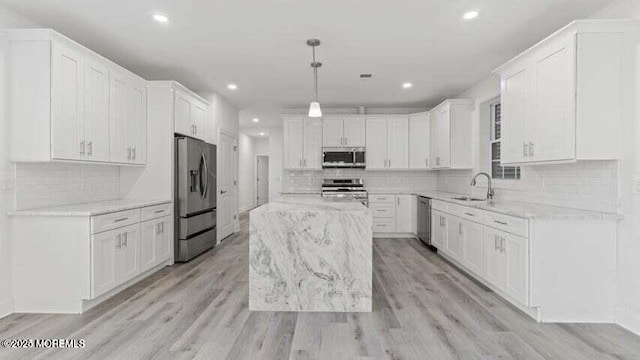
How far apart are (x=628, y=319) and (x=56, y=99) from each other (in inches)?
196

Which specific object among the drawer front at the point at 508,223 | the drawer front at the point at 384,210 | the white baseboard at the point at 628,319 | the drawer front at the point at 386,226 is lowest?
the white baseboard at the point at 628,319

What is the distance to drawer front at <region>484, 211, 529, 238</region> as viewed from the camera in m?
2.87

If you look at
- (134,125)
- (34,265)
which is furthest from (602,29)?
(34,265)

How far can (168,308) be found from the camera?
306 centimetres

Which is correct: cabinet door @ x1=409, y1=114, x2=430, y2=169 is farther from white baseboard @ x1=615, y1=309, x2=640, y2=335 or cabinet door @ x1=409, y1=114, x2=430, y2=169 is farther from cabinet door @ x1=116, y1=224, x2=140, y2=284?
cabinet door @ x1=116, y1=224, x2=140, y2=284

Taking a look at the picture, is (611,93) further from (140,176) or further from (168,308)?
(140,176)

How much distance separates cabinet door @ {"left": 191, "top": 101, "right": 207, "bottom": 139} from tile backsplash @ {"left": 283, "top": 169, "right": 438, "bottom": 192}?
207 centimetres

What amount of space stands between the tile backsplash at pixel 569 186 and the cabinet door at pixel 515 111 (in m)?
0.40

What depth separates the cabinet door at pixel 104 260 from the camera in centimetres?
300

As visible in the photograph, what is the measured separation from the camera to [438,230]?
5.11 m

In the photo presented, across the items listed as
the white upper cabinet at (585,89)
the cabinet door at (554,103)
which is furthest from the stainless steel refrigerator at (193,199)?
the white upper cabinet at (585,89)

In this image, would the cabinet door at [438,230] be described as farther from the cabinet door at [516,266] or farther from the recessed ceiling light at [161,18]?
the recessed ceiling light at [161,18]

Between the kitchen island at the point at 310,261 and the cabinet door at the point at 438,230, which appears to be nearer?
the kitchen island at the point at 310,261

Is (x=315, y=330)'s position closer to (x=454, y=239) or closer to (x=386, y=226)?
(x=454, y=239)
